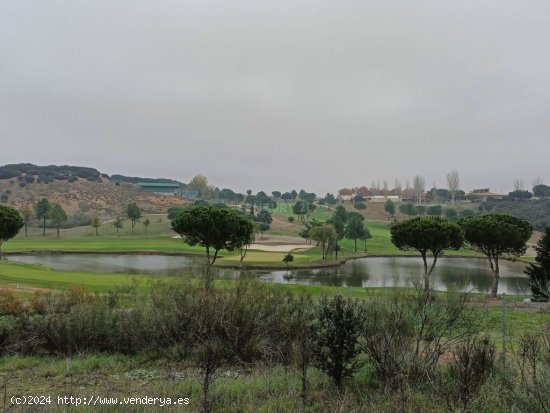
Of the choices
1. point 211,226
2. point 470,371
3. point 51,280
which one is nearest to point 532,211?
point 211,226

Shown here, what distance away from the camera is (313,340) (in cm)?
851

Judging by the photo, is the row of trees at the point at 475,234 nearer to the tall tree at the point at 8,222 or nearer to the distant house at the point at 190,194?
the tall tree at the point at 8,222

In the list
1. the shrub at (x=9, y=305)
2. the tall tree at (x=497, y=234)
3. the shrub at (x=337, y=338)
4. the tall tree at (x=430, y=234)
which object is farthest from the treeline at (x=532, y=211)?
the shrub at (x=9, y=305)

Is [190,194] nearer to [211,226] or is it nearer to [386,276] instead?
[386,276]

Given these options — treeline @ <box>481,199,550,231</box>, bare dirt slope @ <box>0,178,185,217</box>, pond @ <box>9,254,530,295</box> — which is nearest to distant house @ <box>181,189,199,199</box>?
bare dirt slope @ <box>0,178,185,217</box>

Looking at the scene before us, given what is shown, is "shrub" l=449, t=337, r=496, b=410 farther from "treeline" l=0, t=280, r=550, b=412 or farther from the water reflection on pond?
the water reflection on pond

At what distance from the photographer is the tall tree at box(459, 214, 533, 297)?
24.6m

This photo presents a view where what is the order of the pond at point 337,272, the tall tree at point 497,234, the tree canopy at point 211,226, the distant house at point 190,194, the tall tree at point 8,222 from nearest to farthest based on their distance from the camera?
1. the tall tree at point 497,234
2. the tree canopy at point 211,226
3. the tall tree at point 8,222
4. the pond at point 337,272
5. the distant house at point 190,194

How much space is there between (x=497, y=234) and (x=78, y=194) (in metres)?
130

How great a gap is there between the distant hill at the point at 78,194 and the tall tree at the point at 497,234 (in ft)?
314

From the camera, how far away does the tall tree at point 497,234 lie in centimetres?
2462

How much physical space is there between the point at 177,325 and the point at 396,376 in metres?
6.58

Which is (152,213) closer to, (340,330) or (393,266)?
(393,266)

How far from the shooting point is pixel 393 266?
52.9 m
